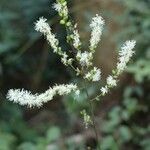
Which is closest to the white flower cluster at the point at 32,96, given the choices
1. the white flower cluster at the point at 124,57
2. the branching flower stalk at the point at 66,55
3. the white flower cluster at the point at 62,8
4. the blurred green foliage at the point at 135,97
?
the branching flower stalk at the point at 66,55

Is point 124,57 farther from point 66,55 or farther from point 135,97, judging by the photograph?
point 135,97

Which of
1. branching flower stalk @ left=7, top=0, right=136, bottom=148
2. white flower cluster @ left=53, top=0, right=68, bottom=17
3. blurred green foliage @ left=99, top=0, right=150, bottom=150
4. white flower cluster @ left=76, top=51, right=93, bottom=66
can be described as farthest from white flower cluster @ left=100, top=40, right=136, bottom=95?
blurred green foliage @ left=99, top=0, right=150, bottom=150

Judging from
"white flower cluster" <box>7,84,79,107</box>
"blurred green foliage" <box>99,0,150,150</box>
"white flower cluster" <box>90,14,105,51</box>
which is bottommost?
"white flower cluster" <box>7,84,79,107</box>

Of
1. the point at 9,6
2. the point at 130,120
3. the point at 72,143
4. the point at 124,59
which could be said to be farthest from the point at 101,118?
the point at 124,59

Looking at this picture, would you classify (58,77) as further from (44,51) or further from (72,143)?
(72,143)

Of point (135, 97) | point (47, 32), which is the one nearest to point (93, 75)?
point (47, 32)

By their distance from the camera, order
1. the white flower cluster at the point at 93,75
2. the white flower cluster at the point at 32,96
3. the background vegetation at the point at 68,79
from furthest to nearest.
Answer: the background vegetation at the point at 68,79 < the white flower cluster at the point at 93,75 < the white flower cluster at the point at 32,96

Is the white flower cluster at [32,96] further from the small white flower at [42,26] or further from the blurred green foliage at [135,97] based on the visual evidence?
the blurred green foliage at [135,97]

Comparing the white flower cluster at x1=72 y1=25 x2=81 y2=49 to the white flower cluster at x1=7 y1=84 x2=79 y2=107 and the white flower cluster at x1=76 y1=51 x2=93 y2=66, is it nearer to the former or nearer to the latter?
the white flower cluster at x1=76 y1=51 x2=93 y2=66
